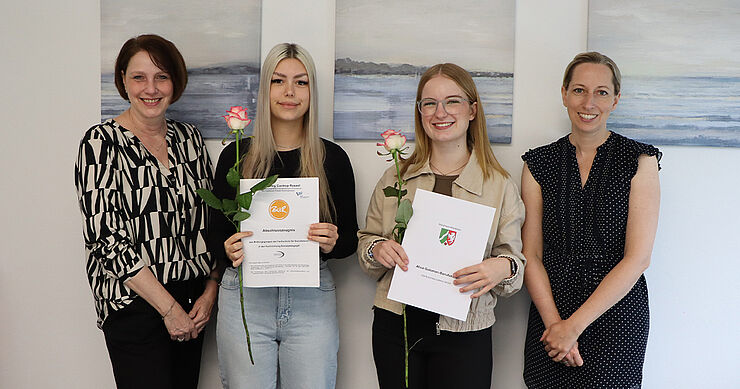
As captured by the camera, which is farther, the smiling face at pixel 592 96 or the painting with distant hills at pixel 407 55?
the painting with distant hills at pixel 407 55

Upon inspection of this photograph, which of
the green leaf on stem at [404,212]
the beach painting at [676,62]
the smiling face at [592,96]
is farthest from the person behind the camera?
the beach painting at [676,62]

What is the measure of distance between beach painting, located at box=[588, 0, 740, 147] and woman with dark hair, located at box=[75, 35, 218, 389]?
1.79m

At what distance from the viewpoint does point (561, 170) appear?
198cm

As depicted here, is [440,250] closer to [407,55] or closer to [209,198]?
[209,198]

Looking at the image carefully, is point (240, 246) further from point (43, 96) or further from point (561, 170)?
point (43, 96)

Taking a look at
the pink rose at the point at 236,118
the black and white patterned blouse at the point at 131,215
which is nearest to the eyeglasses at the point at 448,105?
the pink rose at the point at 236,118

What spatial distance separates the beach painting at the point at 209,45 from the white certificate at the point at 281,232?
0.70 metres

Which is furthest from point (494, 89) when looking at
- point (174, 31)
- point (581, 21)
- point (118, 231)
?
point (118, 231)

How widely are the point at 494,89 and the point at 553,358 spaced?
3.69ft

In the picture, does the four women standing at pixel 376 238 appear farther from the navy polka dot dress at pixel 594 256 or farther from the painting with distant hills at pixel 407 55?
the painting with distant hills at pixel 407 55

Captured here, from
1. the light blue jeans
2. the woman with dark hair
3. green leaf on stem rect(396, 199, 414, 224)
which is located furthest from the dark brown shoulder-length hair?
green leaf on stem rect(396, 199, 414, 224)

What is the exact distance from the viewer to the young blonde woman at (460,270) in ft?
5.91

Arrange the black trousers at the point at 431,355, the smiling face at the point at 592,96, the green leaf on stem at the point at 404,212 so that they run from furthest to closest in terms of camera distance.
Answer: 1. the smiling face at the point at 592,96
2. the black trousers at the point at 431,355
3. the green leaf on stem at the point at 404,212

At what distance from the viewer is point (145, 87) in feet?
6.42
